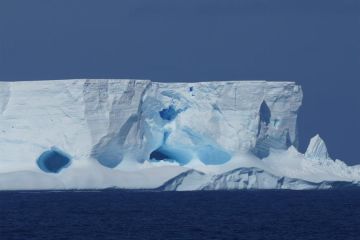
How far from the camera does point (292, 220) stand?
29.7 meters

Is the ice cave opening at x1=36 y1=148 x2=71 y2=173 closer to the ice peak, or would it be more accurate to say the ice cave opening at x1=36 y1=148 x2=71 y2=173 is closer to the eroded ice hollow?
the eroded ice hollow

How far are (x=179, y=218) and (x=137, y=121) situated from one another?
6718 mm

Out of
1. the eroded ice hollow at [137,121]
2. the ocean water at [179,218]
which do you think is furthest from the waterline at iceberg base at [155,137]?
the ocean water at [179,218]

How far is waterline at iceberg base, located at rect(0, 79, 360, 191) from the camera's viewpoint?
117 feet

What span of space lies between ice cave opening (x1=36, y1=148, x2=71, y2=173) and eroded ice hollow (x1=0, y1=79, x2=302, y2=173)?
0.10 ft

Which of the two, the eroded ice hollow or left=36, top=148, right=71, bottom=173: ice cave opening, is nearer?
the eroded ice hollow

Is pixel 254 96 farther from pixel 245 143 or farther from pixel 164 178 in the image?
pixel 164 178

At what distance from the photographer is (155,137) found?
37.0m

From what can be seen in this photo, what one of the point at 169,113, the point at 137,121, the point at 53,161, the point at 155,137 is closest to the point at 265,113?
the point at 169,113

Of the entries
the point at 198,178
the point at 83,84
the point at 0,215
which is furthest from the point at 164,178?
the point at 0,215

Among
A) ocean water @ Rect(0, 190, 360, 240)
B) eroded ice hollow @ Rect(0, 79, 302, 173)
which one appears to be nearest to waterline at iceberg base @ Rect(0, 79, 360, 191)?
eroded ice hollow @ Rect(0, 79, 302, 173)

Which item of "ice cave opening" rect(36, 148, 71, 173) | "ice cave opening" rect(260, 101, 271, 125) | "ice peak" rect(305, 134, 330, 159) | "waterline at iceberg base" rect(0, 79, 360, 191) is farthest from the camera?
"ice peak" rect(305, 134, 330, 159)

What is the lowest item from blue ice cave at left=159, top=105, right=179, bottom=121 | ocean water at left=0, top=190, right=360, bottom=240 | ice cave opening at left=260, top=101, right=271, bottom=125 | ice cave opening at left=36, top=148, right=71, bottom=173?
ocean water at left=0, top=190, right=360, bottom=240

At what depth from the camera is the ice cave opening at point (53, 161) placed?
3603 centimetres
